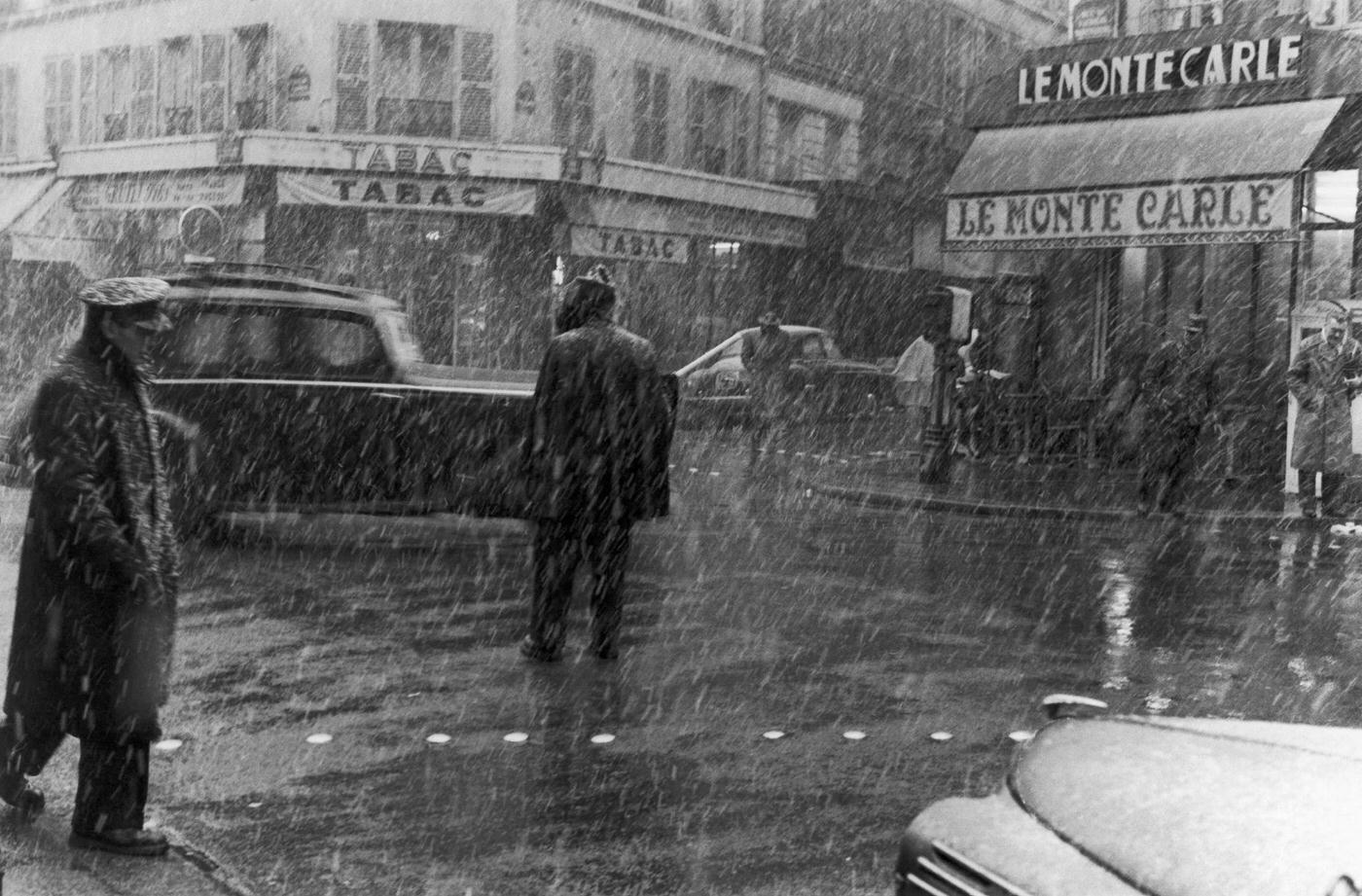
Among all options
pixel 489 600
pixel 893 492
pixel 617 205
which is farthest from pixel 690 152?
pixel 489 600

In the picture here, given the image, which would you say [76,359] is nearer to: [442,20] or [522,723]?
[522,723]

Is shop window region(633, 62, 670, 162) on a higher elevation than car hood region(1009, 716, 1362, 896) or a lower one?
higher

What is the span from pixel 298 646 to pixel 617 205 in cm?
2540

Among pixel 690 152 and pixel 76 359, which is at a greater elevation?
pixel 690 152

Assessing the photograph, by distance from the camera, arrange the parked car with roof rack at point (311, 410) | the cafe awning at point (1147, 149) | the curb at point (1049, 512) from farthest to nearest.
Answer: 1. the cafe awning at point (1147, 149)
2. the curb at point (1049, 512)
3. the parked car with roof rack at point (311, 410)

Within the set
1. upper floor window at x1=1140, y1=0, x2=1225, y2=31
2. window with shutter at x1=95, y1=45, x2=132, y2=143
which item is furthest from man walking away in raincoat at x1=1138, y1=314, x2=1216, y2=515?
window with shutter at x1=95, y1=45, x2=132, y2=143

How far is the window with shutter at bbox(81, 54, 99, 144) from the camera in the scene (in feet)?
114

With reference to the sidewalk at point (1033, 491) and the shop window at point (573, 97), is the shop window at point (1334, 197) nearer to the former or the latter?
the sidewalk at point (1033, 491)

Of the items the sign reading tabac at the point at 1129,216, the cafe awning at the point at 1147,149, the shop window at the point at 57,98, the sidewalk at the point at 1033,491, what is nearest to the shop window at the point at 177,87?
the shop window at the point at 57,98

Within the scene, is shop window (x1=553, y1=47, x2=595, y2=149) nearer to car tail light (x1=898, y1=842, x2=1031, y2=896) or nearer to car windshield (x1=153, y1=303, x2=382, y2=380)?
car windshield (x1=153, y1=303, x2=382, y2=380)

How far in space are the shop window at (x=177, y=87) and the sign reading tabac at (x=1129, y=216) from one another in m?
16.1

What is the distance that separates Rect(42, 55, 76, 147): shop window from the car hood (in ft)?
115

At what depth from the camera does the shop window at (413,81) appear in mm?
30969

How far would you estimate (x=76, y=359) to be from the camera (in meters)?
5.01
